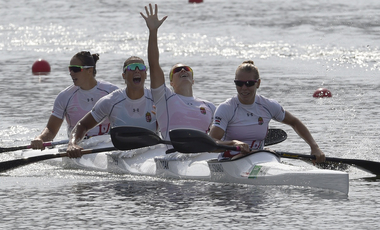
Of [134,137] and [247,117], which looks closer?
[247,117]

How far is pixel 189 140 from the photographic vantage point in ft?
31.9

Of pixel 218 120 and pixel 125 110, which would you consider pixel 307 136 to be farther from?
pixel 125 110

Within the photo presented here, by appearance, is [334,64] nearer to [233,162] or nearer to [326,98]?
[326,98]

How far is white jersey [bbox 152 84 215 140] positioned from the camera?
10375 mm

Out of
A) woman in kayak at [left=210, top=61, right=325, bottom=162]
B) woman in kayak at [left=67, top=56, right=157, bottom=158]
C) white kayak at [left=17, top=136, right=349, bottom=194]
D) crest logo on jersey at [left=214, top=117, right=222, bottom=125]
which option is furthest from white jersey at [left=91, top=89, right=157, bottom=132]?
crest logo on jersey at [left=214, top=117, right=222, bottom=125]

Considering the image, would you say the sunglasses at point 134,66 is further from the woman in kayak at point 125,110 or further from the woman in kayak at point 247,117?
the woman in kayak at point 247,117

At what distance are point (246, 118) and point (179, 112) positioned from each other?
3.33 feet

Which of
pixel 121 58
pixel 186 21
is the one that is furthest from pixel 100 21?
pixel 121 58

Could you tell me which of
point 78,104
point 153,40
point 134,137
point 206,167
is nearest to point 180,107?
point 134,137

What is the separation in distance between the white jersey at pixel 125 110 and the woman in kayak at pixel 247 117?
1.55 m

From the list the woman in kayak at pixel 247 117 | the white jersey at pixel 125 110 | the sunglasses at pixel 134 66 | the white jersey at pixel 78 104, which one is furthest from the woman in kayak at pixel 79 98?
the woman in kayak at pixel 247 117

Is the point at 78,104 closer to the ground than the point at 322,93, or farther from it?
farther from it

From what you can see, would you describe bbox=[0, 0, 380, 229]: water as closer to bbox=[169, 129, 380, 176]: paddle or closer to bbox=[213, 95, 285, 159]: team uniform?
bbox=[169, 129, 380, 176]: paddle

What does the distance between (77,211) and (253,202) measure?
166 cm
